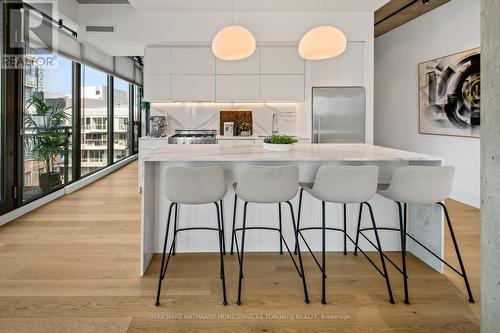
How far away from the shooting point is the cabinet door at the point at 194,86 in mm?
5566

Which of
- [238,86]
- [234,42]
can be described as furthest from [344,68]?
[234,42]

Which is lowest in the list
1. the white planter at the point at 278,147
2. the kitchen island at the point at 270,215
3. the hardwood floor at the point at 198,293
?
the hardwood floor at the point at 198,293

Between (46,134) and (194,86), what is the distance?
2248 mm

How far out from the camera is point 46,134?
15.6 ft

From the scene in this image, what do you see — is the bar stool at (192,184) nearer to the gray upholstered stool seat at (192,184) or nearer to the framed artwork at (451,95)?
the gray upholstered stool seat at (192,184)

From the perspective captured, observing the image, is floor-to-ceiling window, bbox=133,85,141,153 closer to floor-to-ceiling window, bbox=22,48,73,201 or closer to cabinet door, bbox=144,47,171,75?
floor-to-ceiling window, bbox=22,48,73,201

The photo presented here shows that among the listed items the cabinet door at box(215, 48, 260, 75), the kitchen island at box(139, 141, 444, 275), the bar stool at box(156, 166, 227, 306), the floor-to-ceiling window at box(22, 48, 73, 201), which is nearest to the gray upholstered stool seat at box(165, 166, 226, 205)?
the bar stool at box(156, 166, 227, 306)

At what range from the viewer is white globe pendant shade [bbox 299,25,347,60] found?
10.3ft

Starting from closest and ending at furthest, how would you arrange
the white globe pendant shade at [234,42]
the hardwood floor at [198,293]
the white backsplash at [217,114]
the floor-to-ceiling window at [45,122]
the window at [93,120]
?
the hardwood floor at [198,293] → the white globe pendant shade at [234,42] → the floor-to-ceiling window at [45,122] → the white backsplash at [217,114] → the window at [93,120]

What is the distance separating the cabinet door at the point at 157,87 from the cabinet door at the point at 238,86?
2.66 feet

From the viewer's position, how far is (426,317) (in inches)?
82.2

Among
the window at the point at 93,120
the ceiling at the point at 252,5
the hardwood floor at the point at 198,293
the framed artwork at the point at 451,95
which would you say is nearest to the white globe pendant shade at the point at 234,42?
the hardwood floor at the point at 198,293

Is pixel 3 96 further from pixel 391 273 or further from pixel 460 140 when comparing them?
pixel 460 140

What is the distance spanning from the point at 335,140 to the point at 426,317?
3.64m
